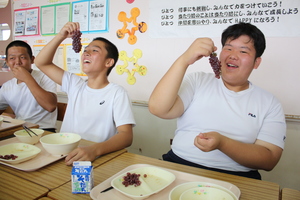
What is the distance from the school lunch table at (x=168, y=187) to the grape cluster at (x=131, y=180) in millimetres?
63

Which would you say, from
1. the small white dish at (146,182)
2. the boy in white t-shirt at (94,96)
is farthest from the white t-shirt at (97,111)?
the small white dish at (146,182)

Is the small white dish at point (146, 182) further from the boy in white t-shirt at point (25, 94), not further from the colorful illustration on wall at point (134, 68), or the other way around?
the colorful illustration on wall at point (134, 68)

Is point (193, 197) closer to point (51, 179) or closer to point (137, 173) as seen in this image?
point (137, 173)

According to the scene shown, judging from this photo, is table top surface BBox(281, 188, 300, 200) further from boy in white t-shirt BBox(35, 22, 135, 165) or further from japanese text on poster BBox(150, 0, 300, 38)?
japanese text on poster BBox(150, 0, 300, 38)

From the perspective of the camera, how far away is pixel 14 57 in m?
2.19

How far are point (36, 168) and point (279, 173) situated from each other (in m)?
2.05

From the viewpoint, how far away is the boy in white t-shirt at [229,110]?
4.01 feet

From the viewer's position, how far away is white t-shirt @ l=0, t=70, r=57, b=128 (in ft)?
7.24

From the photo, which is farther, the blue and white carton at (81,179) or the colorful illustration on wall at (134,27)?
the colorful illustration on wall at (134,27)

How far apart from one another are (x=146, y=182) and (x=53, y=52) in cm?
137

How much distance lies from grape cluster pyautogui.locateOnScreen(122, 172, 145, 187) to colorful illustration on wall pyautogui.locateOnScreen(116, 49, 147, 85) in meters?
1.70

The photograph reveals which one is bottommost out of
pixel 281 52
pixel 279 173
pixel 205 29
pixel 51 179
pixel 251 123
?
pixel 279 173

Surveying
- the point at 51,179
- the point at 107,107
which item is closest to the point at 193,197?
the point at 51,179

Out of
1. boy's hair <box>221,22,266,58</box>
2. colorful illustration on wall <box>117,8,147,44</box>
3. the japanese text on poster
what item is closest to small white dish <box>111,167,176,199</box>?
boy's hair <box>221,22,266,58</box>
